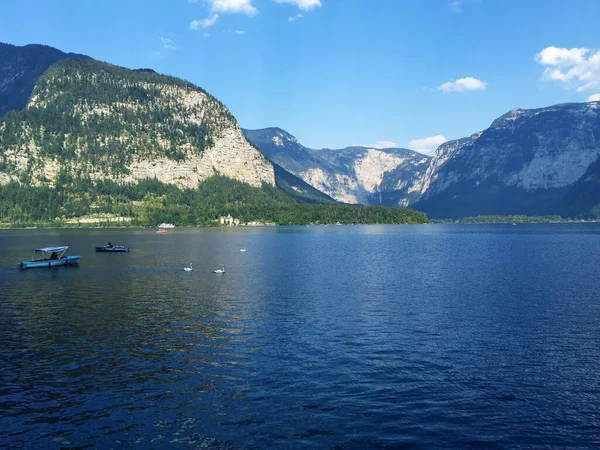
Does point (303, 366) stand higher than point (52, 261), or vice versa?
point (52, 261)

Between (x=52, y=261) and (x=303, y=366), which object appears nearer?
(x=303, y=366)

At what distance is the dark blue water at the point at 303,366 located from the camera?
103ft

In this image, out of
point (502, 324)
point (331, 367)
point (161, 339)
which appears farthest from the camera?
point (502, 324)

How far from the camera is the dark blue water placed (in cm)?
3145

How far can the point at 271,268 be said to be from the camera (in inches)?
4766

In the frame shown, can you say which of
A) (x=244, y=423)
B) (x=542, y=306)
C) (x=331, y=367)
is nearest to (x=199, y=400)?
(x=244, y=423)

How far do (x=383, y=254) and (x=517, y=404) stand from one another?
407ft

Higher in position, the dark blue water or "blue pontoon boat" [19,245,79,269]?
"blue pontoon boat" [19,245,79,269]

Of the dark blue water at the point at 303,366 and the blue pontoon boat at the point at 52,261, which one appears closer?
the dark blue water at the point at 303,366

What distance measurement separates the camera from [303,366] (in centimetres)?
4388

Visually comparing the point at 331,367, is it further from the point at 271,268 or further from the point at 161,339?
the point at 271,268

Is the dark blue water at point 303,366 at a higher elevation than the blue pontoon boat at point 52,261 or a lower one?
lower

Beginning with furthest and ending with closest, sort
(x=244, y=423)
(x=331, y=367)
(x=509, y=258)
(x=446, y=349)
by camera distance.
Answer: (x=509, y=258), (x=446, y=349), (x=331, y=367), (x=244, y=423)

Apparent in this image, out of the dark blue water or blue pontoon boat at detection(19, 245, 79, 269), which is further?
blue pontoon boat at detection(19, 245, 79, 269)
